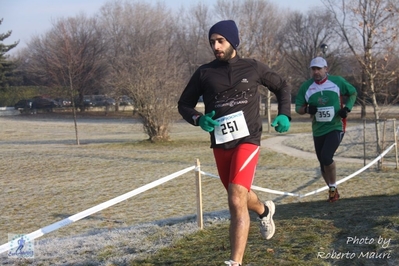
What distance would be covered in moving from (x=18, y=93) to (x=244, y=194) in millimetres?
66963

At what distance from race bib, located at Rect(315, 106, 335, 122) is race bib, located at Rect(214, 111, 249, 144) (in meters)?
3.73

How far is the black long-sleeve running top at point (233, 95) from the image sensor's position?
4520 millimetres

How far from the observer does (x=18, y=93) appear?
6706 cm

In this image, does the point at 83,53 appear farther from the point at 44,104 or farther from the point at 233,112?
the point at 233,112

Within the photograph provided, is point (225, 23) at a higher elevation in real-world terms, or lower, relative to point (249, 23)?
lower

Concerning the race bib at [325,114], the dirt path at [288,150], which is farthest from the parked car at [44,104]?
the race bib at [325,114]

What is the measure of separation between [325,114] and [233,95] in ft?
12.4

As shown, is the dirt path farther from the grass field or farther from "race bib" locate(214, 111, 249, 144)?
"race bib" locate(214, 111, 249, 144)

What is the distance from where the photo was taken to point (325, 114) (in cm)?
799

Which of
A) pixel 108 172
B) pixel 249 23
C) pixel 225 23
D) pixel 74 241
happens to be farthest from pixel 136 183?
pixel 249 23

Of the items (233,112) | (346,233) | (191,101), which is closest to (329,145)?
(346,233)

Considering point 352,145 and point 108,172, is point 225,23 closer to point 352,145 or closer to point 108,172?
point 108,172

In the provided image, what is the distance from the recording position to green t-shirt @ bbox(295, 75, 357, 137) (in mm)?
7963

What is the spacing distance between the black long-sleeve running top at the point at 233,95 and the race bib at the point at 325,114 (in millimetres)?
3429
